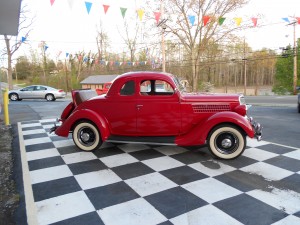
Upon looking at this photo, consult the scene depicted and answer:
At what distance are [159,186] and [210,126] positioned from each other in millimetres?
1577

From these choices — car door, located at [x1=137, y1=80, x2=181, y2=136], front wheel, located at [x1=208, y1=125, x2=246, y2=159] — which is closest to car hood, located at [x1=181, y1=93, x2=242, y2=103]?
car door, located at [x1=137, y1=80, x2=181, y2=136]

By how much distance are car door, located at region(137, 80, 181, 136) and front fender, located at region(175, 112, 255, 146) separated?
0.28 m

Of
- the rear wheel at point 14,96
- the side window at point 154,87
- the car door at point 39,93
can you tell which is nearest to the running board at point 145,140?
the side window at point 154,87

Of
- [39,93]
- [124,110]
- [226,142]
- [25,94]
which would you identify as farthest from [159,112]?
[25,94]

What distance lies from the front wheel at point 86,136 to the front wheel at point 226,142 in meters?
2.29

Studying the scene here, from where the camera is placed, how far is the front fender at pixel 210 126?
4.22 metres

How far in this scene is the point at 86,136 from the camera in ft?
16.3

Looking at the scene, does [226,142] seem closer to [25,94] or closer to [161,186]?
[161,186]

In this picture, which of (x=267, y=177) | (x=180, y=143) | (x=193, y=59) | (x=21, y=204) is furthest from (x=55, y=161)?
(x=193, y=59)

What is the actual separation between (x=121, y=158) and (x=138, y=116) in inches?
34.9

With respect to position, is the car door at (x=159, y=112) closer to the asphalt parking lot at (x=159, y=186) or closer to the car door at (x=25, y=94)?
the asphalt parking lot at (x=159, y=186)

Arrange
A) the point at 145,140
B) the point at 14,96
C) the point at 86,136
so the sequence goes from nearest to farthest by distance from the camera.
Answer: the point at 145,140, the point at 86,136, the point at 14,96

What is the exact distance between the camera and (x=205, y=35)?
27125 mm

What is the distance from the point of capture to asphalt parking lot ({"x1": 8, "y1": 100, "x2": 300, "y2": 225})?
8.58 ft
